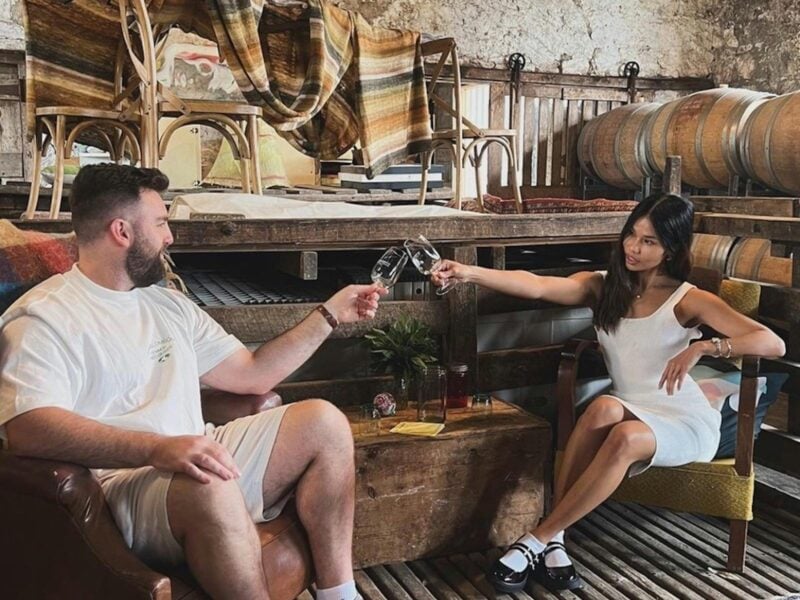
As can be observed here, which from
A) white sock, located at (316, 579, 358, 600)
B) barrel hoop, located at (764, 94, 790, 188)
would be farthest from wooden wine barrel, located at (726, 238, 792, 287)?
white sock, located at (316, 579, 358, 600)

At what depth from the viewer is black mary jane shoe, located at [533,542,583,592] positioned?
8.30ft

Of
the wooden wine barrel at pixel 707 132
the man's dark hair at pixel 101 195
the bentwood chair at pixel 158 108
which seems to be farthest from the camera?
the wooden wine barrel at pixel 707 132

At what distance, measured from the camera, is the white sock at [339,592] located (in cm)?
200

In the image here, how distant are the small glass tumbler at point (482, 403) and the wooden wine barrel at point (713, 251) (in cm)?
208

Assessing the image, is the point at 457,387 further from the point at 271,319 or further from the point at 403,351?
the point at 271,319

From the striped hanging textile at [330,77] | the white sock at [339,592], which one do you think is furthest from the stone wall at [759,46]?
the white sock at [339,592]

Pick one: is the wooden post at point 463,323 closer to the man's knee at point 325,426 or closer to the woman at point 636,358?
the woman at point 636,358

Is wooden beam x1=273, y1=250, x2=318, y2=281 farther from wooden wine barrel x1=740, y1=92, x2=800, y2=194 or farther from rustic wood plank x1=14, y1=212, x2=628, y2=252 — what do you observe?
wooden wine barrel x1=740, y1=92, x2=800, y2=194

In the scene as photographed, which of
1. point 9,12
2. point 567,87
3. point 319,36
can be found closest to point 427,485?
point 319,36

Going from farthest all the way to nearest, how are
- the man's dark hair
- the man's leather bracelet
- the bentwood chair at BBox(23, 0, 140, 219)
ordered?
the bentwood chair at BBox(23, 0, 140, 219)
the man's leather bracelet
the man's dark hair

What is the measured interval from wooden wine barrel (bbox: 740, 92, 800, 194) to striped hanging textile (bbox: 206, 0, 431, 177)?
2.26 meters

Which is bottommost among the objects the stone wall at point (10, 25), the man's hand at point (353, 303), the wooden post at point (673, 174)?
the man's hand at point (353, 303)

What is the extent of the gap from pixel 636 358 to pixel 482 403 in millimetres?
553

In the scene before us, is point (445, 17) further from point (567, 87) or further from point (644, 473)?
point (644, 473)
